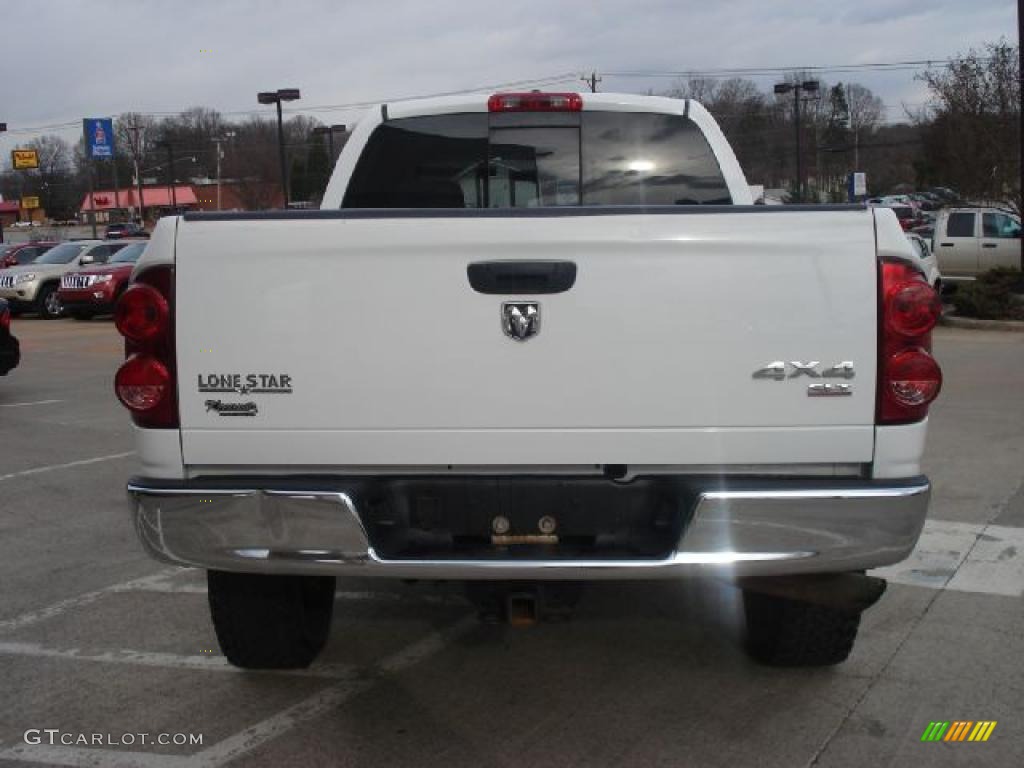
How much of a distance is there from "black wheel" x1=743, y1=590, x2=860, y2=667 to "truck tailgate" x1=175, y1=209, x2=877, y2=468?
38.8 inches

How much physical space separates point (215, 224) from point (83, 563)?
3.25m

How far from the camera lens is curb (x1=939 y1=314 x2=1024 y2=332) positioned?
55.6 ft

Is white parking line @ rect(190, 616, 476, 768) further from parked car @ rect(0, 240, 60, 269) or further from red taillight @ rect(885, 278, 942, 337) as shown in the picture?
parked car @ rect(0, 240, 60, 269)

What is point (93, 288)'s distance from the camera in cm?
2283

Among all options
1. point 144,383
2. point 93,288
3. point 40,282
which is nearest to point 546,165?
point 144,383

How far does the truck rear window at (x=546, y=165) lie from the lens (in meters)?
4.94

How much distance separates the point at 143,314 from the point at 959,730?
2938mm

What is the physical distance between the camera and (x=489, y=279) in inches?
120

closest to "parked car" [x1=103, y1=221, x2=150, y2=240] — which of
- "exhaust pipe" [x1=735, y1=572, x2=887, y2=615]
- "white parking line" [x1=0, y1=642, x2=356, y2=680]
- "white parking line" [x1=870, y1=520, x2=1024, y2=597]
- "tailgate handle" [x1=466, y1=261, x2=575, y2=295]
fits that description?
"white parking line" [x1=0, y1=642, x2=356, y2=680]

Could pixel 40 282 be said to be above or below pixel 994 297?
above

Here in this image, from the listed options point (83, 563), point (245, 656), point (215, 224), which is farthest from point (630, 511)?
point (83, 563)
